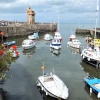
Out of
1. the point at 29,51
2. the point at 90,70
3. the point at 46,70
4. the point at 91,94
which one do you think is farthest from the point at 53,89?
the point at 29,51

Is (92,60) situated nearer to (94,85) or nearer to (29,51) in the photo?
(94,85)

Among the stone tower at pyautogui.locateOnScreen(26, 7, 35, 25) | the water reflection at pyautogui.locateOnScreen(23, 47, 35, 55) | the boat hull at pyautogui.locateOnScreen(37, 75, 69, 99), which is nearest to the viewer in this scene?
the boat hull at pyautogui.locateOnScreen(37, 75, 69, 99)

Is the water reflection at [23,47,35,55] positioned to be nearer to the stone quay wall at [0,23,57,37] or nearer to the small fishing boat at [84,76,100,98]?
the stone quay wall at [0,23,57,37]

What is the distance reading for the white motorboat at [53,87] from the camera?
23469mm

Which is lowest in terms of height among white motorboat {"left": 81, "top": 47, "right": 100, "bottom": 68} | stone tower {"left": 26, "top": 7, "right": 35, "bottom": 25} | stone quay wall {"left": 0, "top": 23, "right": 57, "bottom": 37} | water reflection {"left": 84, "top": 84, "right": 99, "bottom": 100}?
water reflection {"left": 84, "top": 84, "right": 99, "bottom": 100}

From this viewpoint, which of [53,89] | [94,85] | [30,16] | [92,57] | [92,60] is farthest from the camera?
[30,16]

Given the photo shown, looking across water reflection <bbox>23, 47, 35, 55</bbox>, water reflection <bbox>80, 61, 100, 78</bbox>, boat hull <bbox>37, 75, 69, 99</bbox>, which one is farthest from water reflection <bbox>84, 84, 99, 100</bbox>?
water reflection <bbox>23, 47, 35, 55</bbox>

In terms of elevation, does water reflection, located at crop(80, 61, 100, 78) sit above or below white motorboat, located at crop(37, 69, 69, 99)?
below

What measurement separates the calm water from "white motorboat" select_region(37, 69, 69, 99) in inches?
43.0

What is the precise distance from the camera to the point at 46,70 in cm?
3662

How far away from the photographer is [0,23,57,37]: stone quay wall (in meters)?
81.4

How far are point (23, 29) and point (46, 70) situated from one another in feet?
178

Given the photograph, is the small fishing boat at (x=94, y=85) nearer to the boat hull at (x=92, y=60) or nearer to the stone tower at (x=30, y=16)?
the boat hull at (x=92, y=60)

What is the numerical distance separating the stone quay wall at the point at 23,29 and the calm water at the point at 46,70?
100 feet
